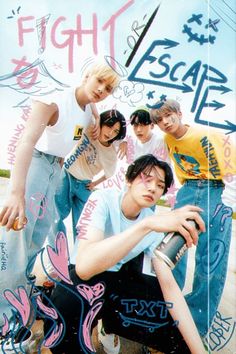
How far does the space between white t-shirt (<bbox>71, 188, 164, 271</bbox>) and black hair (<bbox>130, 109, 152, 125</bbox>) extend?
0.32m

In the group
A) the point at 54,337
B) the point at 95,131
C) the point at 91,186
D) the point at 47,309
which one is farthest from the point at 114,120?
the point at 54,337

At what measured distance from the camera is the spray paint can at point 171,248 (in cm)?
184

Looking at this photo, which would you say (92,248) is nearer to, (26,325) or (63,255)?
(63,255)

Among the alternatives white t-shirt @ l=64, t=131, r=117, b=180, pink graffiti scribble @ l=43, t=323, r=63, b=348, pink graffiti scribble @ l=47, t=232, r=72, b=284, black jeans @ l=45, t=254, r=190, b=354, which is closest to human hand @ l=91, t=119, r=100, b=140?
white t-shirt @ l=64, t=131, r=117, b=180

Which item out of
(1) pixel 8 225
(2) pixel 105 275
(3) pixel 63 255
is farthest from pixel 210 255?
(1) pixel 8 225

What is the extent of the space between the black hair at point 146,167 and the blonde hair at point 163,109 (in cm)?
17

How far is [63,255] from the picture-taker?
6.11ft

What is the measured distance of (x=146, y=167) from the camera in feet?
A: 6.10

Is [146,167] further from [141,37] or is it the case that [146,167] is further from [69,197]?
[141,37]

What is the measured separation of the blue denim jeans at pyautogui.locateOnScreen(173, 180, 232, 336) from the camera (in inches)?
74.9

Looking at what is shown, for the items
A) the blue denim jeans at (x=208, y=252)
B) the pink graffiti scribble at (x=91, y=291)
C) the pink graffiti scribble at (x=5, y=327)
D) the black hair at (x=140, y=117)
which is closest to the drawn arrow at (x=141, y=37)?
the black hair at (x=140, y=117)

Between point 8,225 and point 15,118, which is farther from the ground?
point 15,118

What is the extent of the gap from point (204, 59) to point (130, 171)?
59cm

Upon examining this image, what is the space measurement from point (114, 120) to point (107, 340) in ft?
3.25
